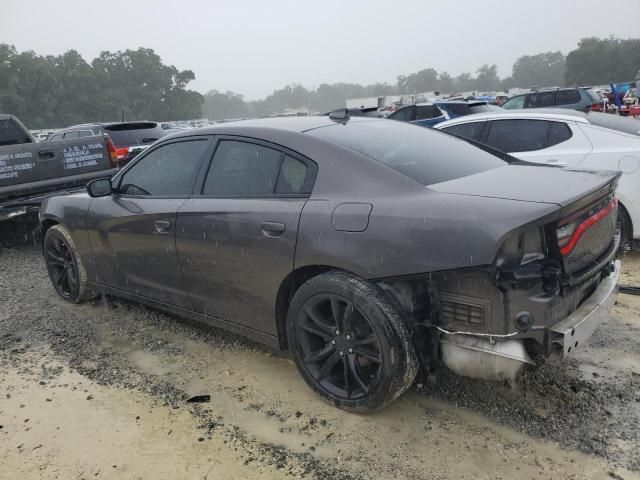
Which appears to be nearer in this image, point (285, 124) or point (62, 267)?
point (285, 124)

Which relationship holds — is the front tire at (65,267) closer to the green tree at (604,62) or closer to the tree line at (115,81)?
the tree line at (115,81)

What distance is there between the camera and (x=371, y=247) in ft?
8.64

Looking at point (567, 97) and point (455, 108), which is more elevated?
point (455, 108)

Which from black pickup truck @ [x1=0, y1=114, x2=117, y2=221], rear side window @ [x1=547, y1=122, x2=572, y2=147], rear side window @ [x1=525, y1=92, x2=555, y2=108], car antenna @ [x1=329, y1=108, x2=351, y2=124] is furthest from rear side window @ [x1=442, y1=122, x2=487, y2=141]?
rear side window @ [x1=525, y1=92, x2=555, y2=108]

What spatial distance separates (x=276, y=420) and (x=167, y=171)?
6.35 ft

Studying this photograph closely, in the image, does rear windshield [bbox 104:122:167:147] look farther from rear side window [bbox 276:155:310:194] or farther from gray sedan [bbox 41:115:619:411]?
rear side window [bbox 276:155:310:194]

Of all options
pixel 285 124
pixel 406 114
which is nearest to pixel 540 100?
pixel 406 114

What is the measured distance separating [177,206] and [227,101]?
16700cm

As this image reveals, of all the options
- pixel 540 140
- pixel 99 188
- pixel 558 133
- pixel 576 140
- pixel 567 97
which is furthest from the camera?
pixel 567 97

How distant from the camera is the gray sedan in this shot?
7.89 feet

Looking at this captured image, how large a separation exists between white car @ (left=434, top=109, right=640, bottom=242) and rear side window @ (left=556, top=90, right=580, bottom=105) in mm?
11346

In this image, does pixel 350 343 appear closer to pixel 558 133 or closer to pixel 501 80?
pixel 558 133

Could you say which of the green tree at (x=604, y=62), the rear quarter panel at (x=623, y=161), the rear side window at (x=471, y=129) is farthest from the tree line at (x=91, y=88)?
the green tree at (x=604, y=62)

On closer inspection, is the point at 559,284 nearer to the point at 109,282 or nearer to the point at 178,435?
the point at 178,435
